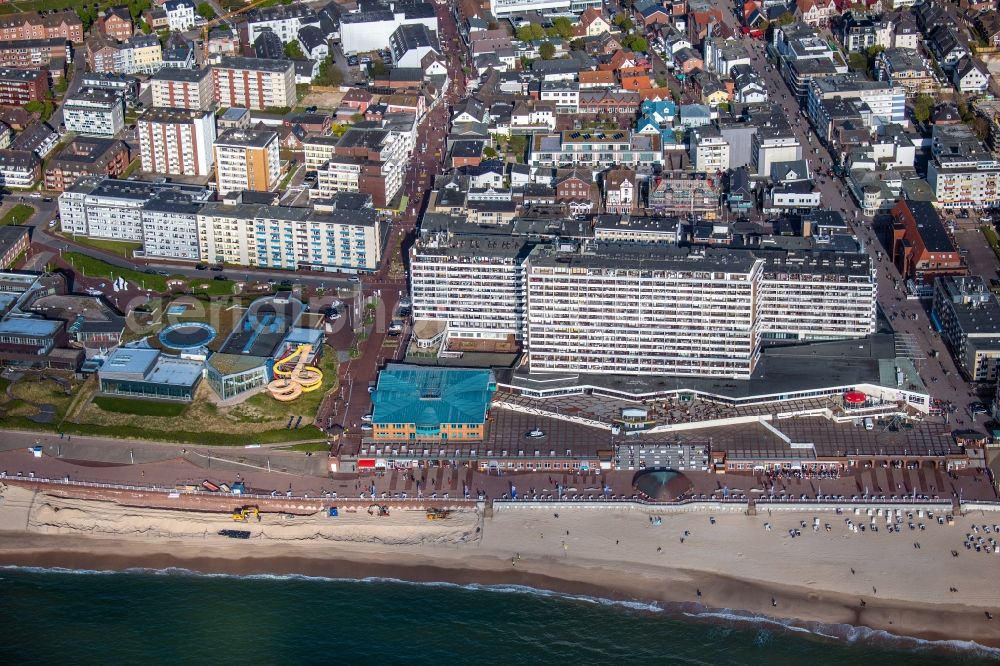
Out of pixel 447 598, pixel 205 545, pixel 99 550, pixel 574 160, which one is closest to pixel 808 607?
pixel 447 598

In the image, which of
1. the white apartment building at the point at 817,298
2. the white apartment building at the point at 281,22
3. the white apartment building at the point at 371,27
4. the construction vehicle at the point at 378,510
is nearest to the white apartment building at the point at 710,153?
the white apartment building at the point at 817,298

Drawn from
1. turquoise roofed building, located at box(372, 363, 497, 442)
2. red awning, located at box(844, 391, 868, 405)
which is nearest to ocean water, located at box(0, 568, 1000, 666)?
turquoise roofed building, located at box(372, 363, 497, 442)

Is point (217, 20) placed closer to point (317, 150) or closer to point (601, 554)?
point (317, 150)

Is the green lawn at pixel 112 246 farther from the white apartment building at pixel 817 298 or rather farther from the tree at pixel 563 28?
the tree at pixel 563 28

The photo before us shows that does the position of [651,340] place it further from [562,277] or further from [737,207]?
[737,207]

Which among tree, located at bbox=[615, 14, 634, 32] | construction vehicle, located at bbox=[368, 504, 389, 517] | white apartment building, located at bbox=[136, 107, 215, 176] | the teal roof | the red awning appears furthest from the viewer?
tree, located at bbox=[615, 14, 634, 32]

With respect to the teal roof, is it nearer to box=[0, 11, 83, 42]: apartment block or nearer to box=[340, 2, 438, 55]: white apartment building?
box=[340, 2, 438, 55]: white apartment building
